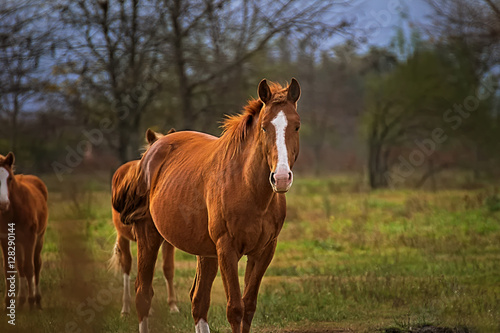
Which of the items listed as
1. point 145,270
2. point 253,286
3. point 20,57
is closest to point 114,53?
point 20,57

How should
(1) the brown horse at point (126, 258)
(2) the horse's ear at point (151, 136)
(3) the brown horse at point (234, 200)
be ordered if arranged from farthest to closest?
(1) the brown horse at point (126, 258), (2) the horse's ear at point (151, 136), (3) the brown horse at point (234, 200)

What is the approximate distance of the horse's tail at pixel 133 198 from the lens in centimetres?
596

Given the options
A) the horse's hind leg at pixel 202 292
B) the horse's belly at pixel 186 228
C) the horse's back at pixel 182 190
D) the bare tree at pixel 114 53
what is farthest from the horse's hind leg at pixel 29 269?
the bare tree at pixel 114 53

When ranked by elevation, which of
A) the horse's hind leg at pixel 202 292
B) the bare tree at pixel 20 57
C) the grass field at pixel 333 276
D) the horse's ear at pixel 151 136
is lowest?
the grass field at pixel 333 276

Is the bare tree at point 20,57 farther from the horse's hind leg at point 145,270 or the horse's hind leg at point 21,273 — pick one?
the horse's hind leg at point 145,270

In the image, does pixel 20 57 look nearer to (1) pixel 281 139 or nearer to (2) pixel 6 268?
(2) pixel 6 268

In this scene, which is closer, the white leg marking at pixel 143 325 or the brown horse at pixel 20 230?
the white leg marking at pixel 143 325

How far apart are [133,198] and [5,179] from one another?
1.99m

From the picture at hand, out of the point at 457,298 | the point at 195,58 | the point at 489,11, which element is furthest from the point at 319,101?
the point at 457,298

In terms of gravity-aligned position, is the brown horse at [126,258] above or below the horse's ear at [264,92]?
below

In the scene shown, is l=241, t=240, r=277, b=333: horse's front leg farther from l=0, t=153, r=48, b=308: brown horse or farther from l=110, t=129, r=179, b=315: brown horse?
l=0, t=153, r=48, b=308: brown horse

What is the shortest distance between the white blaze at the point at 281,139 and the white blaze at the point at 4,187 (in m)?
3.97

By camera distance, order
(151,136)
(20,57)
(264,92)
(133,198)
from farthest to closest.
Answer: (20,57) → (151,136) → (133,198) → (264,92)

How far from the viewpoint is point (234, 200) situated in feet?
15.2
